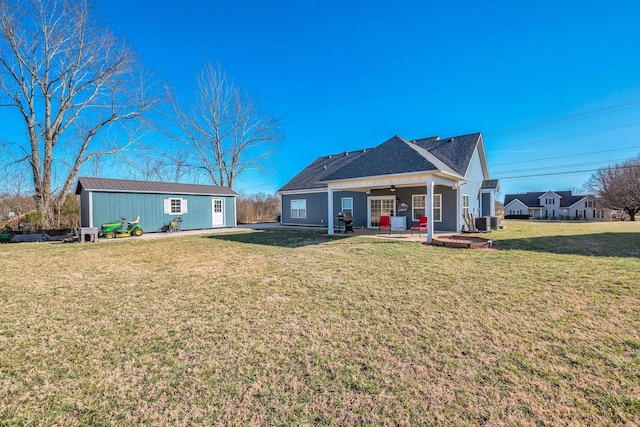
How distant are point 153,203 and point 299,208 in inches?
341

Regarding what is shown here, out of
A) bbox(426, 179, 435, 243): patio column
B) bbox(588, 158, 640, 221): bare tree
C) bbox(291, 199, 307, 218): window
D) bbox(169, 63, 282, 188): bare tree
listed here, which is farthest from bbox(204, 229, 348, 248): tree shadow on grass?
bbox(588, 158, 640, 221): bare tree

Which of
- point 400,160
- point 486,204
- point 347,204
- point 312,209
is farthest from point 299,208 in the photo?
point 486,204

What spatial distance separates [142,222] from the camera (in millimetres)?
14492

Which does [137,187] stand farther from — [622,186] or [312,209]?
[622,186]

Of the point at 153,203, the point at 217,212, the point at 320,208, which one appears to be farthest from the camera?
the point at 217,212

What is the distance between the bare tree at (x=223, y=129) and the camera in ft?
77.7

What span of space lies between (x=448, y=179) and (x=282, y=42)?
10.9 meters

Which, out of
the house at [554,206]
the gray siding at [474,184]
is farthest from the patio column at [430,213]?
the house at [554,206]

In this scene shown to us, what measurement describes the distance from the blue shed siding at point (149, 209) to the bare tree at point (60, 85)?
12.2 feet

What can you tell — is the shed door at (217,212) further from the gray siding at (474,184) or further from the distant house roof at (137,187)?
the gray siding at (474,184)

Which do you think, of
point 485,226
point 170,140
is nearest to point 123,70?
point 170,140

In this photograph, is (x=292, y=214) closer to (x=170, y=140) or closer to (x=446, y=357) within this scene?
(x=170, y=140)

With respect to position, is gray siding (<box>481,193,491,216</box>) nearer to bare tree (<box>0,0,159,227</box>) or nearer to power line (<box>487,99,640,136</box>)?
power line (<box>487,99,640,136</box>)

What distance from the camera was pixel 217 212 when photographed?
1803cm
